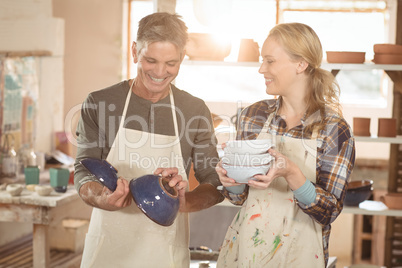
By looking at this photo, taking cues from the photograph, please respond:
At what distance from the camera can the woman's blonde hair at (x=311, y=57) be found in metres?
1.91

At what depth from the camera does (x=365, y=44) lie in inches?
243

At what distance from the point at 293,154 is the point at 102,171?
2.29ft

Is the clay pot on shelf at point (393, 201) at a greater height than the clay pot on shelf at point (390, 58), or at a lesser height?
lesser

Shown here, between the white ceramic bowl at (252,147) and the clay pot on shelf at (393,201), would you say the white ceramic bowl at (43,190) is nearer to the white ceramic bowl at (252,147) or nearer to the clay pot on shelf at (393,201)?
the clay pot on shelf at (393,201)

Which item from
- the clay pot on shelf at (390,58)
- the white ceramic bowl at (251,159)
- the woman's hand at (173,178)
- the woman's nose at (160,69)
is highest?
the clay pot on shelf at (390,58)

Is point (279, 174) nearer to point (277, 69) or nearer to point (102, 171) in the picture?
point (277, 69)

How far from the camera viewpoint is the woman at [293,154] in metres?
1.85

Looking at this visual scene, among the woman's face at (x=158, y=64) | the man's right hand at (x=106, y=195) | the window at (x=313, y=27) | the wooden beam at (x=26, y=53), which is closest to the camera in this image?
the man's right hand at (x=106, y=195)

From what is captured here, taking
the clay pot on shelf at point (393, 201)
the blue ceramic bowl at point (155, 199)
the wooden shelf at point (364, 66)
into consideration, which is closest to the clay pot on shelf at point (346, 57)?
the wooden shelf at point (364, 66)

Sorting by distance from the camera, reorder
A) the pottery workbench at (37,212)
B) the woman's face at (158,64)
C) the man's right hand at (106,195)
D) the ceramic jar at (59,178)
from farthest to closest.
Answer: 1. the ceramic jar at (59,178)
2. the pottery workbench at (37,212)
3. the woman's face at (158,64)
4. the man's right hand at (106,195)

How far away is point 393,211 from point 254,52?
4.40 ft

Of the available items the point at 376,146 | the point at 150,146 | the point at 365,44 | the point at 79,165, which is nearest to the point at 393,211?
the point at 150,146

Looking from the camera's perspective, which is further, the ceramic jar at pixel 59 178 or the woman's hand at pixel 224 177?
the ceramic jar at pixel 59 178

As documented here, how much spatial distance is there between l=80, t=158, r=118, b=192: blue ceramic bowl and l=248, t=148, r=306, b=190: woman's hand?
0.45 meters
